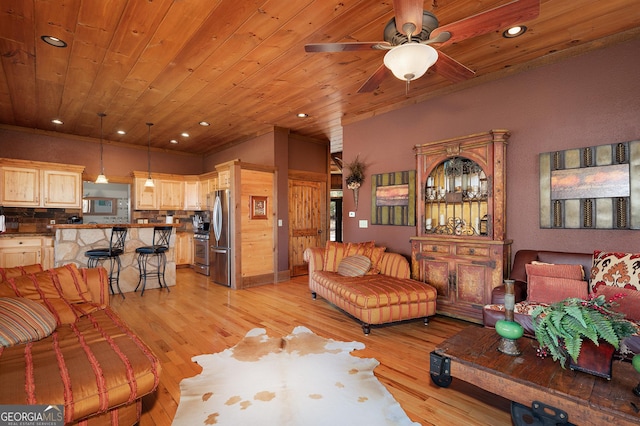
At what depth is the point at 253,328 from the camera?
3.57m

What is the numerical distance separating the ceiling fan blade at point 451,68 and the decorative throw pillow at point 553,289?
2024mm

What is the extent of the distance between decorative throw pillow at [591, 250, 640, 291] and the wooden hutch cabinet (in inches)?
31.7

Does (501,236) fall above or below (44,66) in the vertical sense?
below

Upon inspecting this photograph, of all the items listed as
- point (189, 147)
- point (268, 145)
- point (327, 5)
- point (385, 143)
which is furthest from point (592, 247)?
point (189, 147)

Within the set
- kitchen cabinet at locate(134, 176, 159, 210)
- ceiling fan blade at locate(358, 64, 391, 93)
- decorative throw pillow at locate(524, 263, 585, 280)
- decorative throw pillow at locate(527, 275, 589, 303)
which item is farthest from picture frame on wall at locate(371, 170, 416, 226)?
kitchen cabinet at locate(134, 176, 159, 210)

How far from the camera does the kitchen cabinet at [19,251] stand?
5320 millimetres

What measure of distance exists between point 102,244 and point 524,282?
597 centimetres

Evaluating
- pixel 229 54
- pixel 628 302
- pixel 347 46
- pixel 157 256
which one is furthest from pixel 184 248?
pixel 628 302

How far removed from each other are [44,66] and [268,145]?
3.49 metres

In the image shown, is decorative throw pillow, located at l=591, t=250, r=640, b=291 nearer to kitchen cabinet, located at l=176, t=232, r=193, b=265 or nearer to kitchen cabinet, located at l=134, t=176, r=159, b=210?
kitchen cabinet, located at l=176, t=232, r=193, b=265

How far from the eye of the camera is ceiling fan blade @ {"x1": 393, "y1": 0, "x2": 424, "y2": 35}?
1.85 metres

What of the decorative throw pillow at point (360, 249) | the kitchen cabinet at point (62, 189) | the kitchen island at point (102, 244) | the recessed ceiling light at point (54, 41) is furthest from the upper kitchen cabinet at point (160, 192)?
the decorative throw pillow at point (360, 249)

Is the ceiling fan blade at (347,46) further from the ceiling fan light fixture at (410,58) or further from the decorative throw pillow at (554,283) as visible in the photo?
the decorative throw pillow at (554,283)

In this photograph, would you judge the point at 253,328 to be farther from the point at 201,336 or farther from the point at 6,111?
the point at 6,111
